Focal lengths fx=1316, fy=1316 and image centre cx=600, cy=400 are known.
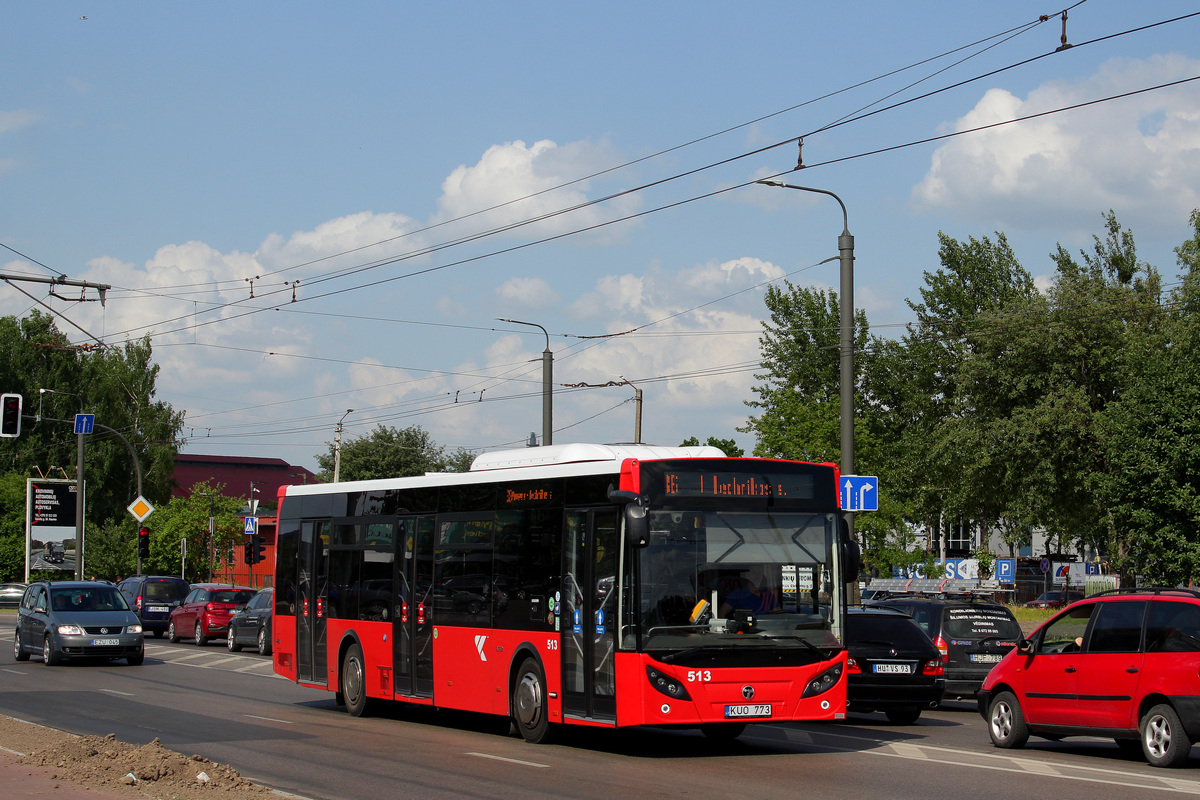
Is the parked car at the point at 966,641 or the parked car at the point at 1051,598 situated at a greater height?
the parked car at the point at 966,641

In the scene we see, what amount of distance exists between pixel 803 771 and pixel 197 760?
522 centimetres

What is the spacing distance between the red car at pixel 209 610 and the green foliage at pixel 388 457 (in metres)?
60.0

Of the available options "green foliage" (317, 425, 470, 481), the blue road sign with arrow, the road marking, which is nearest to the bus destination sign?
the road marking

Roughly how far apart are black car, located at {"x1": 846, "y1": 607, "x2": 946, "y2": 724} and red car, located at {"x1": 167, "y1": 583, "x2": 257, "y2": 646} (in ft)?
71.3

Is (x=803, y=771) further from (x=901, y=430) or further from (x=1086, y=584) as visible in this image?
(x=901, y=430)

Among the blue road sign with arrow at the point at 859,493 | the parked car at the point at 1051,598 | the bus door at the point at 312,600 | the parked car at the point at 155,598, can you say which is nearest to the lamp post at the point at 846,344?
the blue road sign with arrow at the point at 859,493

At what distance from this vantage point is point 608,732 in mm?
15445

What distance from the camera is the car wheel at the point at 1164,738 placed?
1194 cm

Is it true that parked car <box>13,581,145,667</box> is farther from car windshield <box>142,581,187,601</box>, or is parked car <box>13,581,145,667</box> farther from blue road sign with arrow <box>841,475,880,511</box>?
blue road sign with arrow <box>841,475,880,511</box>

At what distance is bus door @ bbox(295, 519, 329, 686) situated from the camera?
18.6 metres

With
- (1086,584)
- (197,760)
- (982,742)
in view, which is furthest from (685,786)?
(1086,584)

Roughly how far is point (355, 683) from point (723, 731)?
5753 mm

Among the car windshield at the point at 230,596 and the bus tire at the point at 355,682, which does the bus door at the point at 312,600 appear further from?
the car windshield at the point at 230,596

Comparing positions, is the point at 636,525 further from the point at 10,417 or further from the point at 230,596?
the point at 230,596
